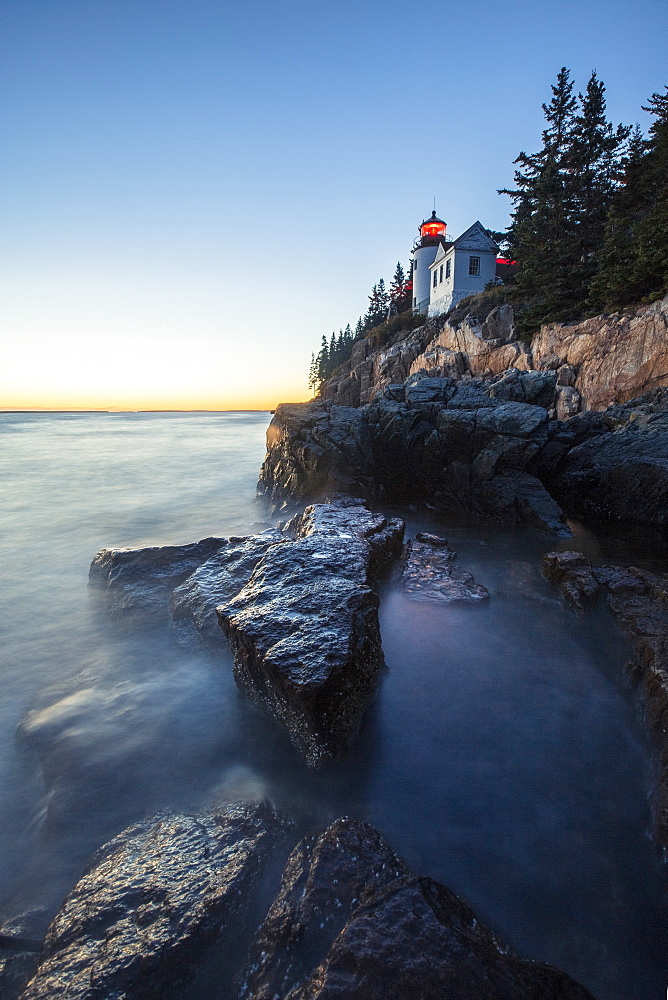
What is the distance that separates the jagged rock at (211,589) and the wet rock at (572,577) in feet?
15.1

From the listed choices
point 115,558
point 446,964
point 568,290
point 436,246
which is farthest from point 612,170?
point 446,964

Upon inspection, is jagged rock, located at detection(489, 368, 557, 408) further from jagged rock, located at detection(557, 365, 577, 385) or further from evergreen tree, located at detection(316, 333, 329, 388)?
evergreen tree, located at detection(316, 333, 329, 388)

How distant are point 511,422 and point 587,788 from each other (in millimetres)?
9364

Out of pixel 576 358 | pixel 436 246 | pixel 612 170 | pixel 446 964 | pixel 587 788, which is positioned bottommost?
pixel 587 788

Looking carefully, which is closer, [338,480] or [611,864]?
[611,864]

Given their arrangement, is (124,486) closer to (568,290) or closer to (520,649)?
(520,649)

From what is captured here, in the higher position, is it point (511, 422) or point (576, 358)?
point (576, 358)

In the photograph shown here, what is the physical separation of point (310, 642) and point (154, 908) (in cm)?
183

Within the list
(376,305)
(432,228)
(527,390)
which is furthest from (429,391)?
Answer: (376,305)

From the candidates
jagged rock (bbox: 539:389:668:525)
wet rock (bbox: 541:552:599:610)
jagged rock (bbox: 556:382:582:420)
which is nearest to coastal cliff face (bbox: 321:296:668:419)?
jagged rock (bbox: 556:382:582:420)

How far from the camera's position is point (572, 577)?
642 cm

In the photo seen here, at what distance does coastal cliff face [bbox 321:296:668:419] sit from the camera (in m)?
16.2

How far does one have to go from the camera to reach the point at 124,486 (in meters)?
16.9

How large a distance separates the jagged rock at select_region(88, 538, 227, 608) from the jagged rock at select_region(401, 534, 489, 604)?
11.0ft
